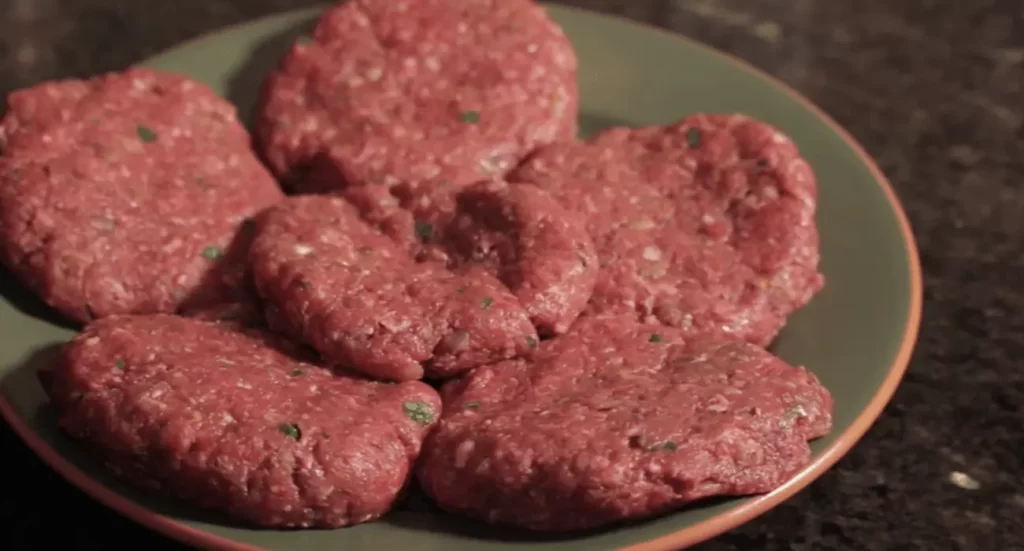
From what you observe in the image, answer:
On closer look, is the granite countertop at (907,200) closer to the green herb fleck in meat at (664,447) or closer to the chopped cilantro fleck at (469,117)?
the green herb fleck in meat at (664,447)

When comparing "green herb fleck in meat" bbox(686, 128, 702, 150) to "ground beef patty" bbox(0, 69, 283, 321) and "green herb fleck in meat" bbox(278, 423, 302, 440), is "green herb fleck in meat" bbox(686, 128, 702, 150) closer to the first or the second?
"ground beef patty" bbox(0, 69, 283, 321)

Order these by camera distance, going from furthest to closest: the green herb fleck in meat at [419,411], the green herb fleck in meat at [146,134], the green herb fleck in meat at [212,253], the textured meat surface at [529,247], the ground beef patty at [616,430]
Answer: the green herb fleck in meat at [146,134] < the green herb fleck in meat at [212,253] < the textured meat surface at [529,247] < the green herb fleck in meat at [419,411] < the ground beef patty at [616,430]

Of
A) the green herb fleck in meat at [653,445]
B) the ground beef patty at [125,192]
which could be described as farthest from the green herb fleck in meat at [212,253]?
the green herb fleck in meat at [653,445]

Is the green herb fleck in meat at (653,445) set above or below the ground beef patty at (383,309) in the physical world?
below

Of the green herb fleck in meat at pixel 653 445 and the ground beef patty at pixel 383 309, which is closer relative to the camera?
the green herb fleck in meat at pixel 653 445

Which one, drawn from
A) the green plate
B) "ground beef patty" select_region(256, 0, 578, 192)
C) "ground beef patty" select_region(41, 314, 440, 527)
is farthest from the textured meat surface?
the green plate

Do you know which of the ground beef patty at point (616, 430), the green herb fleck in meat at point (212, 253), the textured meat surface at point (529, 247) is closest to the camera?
the ground beef patty at point (616, 430)

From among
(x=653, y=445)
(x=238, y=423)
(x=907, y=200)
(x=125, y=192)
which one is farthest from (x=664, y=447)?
(x=907, y=200)
